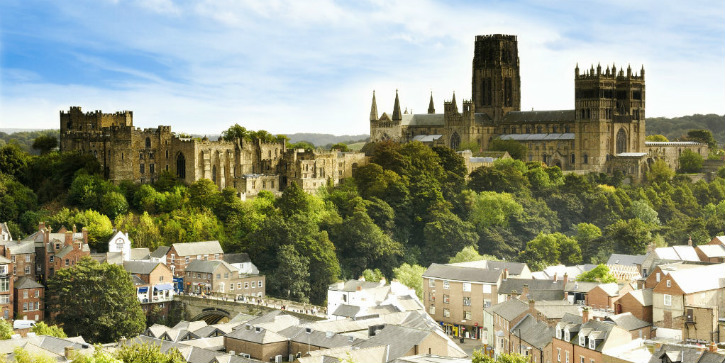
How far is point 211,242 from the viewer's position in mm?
65812

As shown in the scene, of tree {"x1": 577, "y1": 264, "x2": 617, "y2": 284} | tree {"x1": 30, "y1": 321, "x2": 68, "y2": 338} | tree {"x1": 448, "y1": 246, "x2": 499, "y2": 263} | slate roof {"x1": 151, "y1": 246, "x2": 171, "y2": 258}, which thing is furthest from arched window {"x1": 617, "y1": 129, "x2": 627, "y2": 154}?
tree {"x1": 30, "y1": 321, "x2": 68, "y2": 338}

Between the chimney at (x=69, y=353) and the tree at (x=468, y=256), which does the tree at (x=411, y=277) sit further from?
the chimney at (x=69, y=353)

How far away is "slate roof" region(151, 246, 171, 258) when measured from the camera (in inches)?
2514

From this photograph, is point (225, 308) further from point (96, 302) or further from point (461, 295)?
point (461, 295)

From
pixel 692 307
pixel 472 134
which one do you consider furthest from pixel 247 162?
pixel 692 307

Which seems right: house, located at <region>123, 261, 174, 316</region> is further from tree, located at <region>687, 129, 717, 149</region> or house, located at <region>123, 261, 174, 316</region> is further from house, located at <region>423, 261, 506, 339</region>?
tree, located at <region>687, 129, 717, 149</region>

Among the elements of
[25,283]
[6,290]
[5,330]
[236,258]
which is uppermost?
[236,258]

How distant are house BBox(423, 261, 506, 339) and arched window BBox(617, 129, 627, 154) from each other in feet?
137

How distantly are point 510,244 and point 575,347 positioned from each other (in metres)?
38.9

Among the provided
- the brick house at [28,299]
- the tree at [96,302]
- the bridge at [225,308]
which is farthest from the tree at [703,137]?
the brick house at [28,299]

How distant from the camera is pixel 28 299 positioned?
5762 centimetres

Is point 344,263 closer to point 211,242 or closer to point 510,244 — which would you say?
point 211,242

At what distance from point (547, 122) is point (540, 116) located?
1.39 metres

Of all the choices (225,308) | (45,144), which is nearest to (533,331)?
(225,308)
